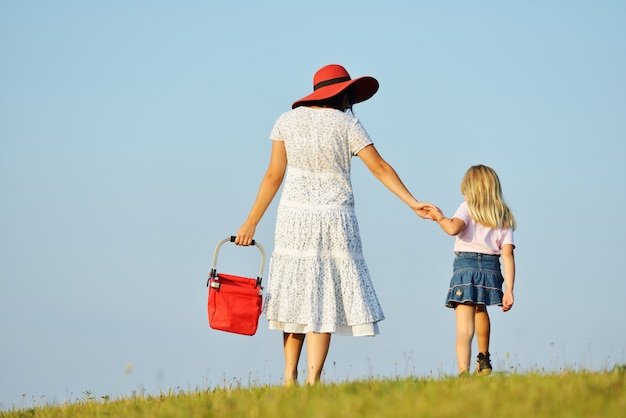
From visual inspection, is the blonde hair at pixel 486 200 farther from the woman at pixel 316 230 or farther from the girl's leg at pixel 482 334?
the woman at pixel 316 230

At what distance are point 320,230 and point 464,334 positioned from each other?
2.02m

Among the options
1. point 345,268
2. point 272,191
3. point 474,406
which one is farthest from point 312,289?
point 474,406

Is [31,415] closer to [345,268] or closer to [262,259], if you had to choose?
[262,259]

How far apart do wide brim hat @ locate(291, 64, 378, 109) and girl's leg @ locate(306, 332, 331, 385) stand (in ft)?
6.70

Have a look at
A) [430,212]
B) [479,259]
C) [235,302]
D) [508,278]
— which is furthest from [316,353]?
[508,278]

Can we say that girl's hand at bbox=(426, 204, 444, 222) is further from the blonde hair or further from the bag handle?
the bag handle

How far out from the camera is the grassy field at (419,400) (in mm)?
5609

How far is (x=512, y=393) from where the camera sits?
6234mm

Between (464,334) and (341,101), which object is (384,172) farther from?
(464,334)

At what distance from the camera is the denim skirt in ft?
29.6

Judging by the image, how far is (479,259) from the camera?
29.9ft

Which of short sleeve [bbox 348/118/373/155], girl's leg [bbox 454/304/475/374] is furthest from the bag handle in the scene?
girl's leg [bbox 454/304/475/374]

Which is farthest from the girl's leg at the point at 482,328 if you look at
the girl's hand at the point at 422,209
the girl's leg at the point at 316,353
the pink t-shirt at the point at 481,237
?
the girl's leg at the point at 316,353

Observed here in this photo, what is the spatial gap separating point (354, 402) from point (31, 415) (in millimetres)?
3721
